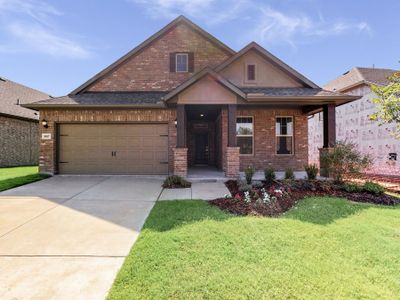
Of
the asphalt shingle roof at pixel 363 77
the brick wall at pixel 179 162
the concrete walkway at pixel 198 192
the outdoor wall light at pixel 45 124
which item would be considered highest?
the asphalt shingle roof at pixel 363 77

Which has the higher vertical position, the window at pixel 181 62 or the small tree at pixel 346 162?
the window at pixel 181 62

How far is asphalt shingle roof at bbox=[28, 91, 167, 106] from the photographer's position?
10.2 m

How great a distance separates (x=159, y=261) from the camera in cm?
303

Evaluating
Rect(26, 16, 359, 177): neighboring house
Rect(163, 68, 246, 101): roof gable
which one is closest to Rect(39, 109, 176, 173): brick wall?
Rect(26, 16, 359, 177): neighboring house

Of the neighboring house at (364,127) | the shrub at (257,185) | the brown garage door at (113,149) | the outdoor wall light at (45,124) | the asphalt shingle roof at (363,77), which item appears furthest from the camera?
the asphalt shingle roof at (363,77)

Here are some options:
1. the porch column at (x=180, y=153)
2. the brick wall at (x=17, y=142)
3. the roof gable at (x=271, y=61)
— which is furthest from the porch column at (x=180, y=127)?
the brick wall at (x=17, y=142)

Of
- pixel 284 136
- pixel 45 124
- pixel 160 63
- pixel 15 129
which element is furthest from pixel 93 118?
pixel 15 129

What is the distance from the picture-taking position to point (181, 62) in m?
12.1

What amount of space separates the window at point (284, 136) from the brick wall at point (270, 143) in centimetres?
21

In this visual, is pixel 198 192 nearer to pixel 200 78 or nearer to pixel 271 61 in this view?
pixel 200 78

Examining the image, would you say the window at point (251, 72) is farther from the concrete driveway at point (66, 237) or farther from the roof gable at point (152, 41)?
the concrete driveway at point (66, 237)

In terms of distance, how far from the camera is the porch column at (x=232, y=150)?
912 centimetres

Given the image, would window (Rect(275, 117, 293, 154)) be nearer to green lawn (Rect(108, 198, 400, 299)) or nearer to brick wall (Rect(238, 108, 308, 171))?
brick wall (Rect(238, 108, 308, 171))

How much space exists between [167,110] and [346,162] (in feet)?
24.5
